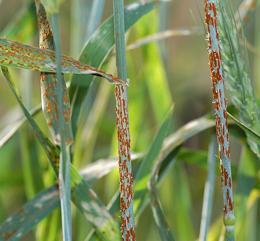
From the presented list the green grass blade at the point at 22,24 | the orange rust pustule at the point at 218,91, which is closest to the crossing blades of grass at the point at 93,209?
the orange rust pustule at the point at 218,91

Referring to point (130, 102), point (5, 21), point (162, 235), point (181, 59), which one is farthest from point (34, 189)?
point (181, 59)

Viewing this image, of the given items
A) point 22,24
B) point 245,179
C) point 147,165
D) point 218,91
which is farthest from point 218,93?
point 22,24

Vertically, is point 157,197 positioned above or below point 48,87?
below

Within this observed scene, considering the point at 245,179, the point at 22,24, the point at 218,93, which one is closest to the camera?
the point at 218,93

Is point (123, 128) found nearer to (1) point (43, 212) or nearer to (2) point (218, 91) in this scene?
(2) point (218, 91)

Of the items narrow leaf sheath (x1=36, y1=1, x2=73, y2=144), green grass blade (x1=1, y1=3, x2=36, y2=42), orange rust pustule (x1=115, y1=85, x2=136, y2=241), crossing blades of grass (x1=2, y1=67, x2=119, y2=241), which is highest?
green grass blade (x1=1, y1=3, x2=36, y2=42)

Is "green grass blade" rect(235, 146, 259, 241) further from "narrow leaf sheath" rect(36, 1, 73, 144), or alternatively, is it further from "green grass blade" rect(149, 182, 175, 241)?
"narrow leaf sheath" rect(36, 1, 73, 144)

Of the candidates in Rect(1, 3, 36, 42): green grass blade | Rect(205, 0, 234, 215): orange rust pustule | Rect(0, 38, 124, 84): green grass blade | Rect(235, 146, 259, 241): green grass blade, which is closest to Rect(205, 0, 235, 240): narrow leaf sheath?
Rect(205, 0, 234, 215): orange rust pustule

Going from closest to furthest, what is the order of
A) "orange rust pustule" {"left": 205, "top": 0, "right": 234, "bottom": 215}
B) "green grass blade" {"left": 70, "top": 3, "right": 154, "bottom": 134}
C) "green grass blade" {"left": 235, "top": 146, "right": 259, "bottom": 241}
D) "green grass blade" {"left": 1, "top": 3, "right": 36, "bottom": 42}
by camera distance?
"orange rust pustule" {"left": 205, "top": 0, "right": 234, "bottom": 215}, "green grass blade" {"left": 70, "top": 3, "right": 154, "bottom": 134}, "green grass blade" {"left": 235, "top": 146, "right": 259, "bottom": 241}, "green grass blade" {"left": 1, "top": 3, "right": 36, "bottom": 42}

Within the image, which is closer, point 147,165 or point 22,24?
point 147,165

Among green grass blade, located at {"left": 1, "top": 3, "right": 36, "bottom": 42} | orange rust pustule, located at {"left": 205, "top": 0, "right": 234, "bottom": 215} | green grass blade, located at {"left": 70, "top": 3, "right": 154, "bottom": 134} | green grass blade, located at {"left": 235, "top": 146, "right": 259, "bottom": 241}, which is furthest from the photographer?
green grass blade, located at {"left": 1, "top": 3, "right": 36, "bottom": 42}

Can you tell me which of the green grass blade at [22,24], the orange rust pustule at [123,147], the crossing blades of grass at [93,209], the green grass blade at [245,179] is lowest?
the green grass blade at [245,179]

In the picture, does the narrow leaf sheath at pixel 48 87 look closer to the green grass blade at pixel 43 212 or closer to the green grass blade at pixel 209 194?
the green grass blade at pixel 43 212
